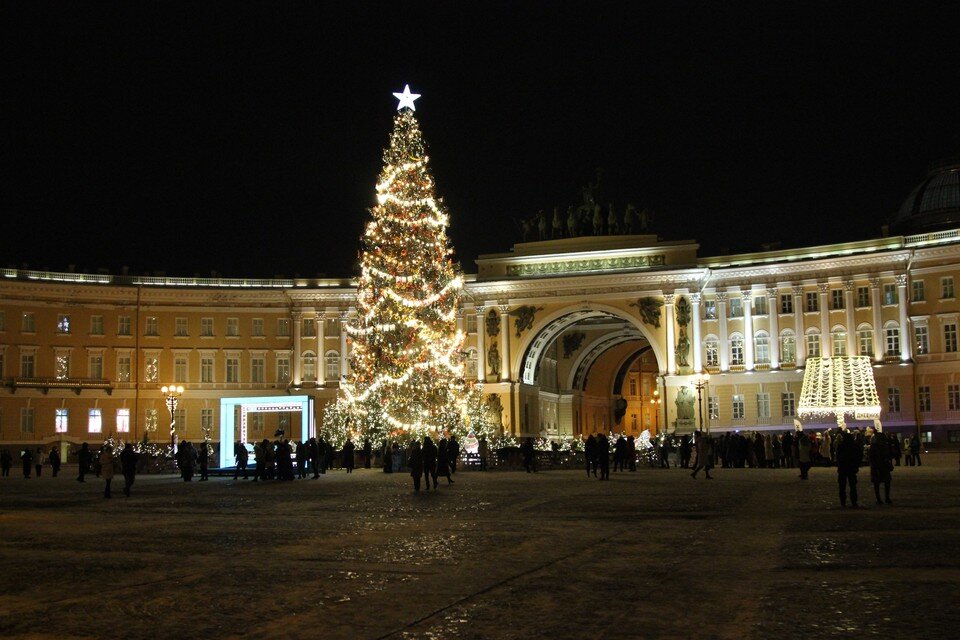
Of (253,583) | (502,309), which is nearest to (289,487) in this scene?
(253,583)

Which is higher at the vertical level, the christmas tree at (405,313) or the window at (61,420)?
the christmas tree at (405,313)

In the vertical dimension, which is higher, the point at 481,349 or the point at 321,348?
the point at 321,348

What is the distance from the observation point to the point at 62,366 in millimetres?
69875

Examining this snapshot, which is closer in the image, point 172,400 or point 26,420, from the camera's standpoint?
point 172,400

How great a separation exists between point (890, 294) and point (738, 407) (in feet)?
34.6

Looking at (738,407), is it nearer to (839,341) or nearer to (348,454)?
(839,341)

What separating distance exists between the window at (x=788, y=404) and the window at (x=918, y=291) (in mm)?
8513

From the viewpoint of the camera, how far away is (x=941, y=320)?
63844 millimetres

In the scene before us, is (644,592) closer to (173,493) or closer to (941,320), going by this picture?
(173,493)

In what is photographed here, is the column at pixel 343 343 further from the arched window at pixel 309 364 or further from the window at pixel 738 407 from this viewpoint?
the window at pixel 738 407

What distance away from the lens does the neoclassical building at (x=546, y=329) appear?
64.6 m

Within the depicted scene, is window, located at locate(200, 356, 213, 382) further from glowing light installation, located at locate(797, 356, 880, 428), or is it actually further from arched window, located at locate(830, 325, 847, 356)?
glowing light installation, located at locate(797, 356, 880, 428)

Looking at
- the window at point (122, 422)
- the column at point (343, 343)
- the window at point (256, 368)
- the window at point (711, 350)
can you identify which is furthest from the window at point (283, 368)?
the window at point (711, 350)

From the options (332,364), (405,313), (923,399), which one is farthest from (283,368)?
(923,399)
